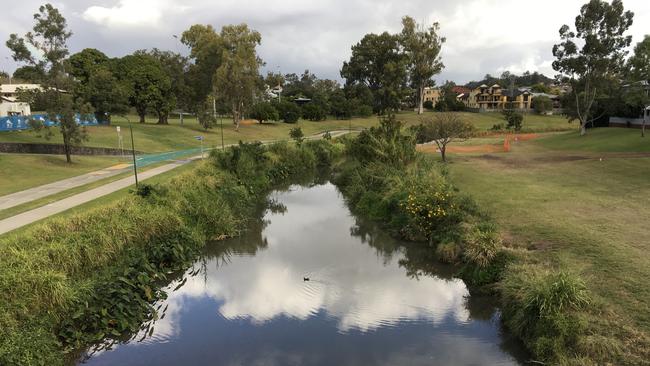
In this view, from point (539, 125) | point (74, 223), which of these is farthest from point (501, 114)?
point (74, 223)

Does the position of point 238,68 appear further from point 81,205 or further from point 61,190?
point 81,205

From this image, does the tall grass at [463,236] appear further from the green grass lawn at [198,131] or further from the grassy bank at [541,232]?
the green grass lawn at [198,131]

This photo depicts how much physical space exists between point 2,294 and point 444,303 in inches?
560

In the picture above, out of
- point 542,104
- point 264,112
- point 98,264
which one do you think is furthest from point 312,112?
point 98,264

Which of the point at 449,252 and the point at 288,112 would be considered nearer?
the point at 449,252

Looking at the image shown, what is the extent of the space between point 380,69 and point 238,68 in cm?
5885

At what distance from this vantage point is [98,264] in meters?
16.5

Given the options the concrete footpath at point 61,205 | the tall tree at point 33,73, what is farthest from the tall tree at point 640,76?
the tall tree at point 33,73

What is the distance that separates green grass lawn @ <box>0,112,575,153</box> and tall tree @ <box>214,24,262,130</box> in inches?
233

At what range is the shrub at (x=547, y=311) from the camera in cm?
1113

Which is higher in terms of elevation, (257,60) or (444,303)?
(257,60)

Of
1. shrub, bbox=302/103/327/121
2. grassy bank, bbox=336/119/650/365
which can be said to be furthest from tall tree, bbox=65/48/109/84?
grassy bank, bbox=336/119/650/365

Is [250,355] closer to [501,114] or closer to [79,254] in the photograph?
[79,254]

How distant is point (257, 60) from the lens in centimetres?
7725
